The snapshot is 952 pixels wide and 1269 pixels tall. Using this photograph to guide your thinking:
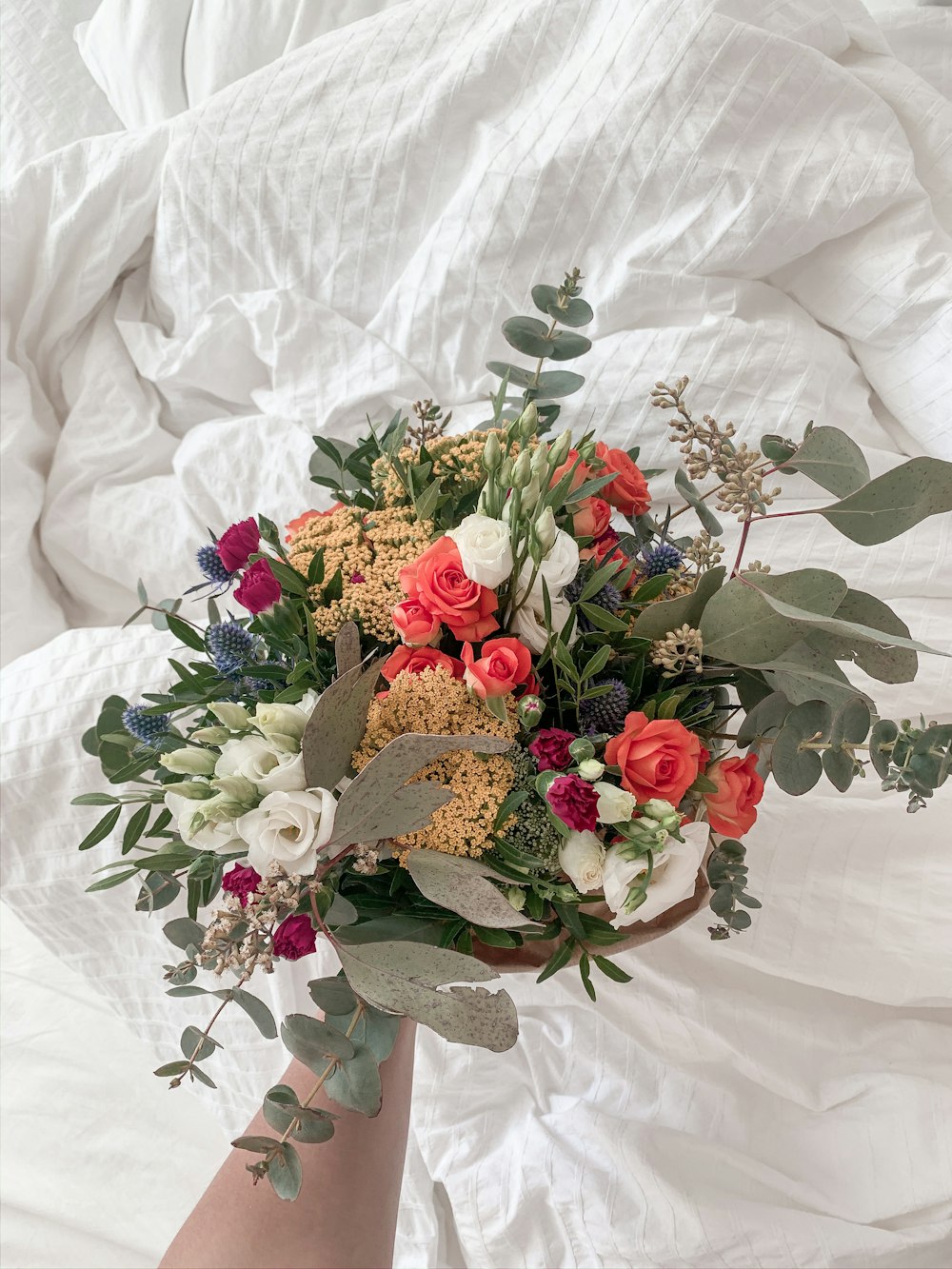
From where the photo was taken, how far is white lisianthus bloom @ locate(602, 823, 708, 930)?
1.64 ft

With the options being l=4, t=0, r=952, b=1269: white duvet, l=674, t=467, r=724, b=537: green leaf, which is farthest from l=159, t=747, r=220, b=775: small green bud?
l=4, t=0, r=952, b=1269: white duvet

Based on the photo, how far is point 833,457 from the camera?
535 mm

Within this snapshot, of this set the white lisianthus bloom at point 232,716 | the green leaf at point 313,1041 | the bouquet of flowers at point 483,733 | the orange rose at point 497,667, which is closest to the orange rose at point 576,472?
the bouquet of flowers at point 483,733

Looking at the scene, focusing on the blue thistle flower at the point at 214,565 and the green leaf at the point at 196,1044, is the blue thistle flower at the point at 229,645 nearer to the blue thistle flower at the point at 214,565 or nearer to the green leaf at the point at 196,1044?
the blue thistle flower at the point at 214,565

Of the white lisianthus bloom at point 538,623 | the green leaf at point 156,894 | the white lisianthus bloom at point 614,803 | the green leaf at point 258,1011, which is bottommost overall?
the green leaf at point 258,1011

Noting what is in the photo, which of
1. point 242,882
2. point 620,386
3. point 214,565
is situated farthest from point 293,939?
point 620,386

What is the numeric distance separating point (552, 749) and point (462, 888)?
0.27ft

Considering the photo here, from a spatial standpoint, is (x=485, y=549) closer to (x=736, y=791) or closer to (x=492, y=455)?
(x=492, y=455)

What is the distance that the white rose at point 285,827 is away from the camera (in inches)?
18.5

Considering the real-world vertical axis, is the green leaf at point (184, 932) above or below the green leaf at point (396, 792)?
below

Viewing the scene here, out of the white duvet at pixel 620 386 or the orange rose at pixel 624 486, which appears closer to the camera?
the orange rose at pixel 624 486

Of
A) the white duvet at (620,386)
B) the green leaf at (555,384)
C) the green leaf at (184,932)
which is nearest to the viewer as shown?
the green leaf at (184,932)

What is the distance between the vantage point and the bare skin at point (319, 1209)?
0.60 m

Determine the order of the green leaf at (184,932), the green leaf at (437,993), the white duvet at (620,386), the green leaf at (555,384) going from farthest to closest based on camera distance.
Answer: the white duvet at (620,386) → the green leaf at (555,384) → the green leaf at (184,932) → the green leaf at (437,993)
